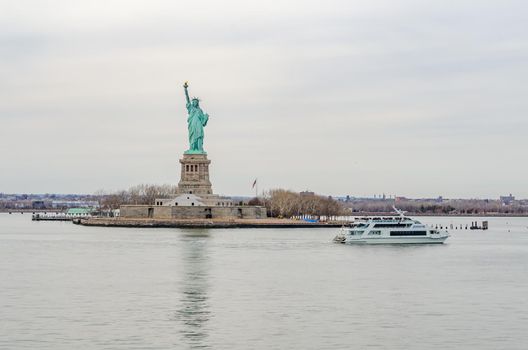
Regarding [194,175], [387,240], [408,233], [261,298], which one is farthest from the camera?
[194,175]

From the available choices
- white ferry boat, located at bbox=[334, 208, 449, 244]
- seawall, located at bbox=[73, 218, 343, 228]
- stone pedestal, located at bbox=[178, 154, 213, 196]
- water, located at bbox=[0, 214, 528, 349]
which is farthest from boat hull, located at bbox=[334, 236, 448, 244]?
stone pedestal, located at bbox=[178, 154, 213, 196]

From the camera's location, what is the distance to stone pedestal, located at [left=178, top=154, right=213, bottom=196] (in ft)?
326

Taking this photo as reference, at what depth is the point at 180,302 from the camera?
35750 mm

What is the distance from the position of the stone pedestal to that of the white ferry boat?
31074 mm

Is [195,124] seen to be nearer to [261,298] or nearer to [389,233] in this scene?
[389,233]

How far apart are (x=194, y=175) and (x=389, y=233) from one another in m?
35.1

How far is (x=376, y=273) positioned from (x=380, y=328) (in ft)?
52.8

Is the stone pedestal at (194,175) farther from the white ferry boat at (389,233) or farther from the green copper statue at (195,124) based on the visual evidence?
the white ferry boat at (389,233)

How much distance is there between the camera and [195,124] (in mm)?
98688

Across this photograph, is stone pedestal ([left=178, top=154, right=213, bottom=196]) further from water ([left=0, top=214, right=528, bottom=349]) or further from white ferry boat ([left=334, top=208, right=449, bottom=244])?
water ([left=0, top=214, right=528, bottom=349])

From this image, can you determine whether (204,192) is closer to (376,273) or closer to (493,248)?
(493,248)

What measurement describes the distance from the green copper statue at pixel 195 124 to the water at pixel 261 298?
36806 mm

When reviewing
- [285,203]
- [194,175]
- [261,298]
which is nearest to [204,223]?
[194,175]

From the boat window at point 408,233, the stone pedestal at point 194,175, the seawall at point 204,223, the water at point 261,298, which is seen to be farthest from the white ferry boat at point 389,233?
the stone pedestal at point 194,175
